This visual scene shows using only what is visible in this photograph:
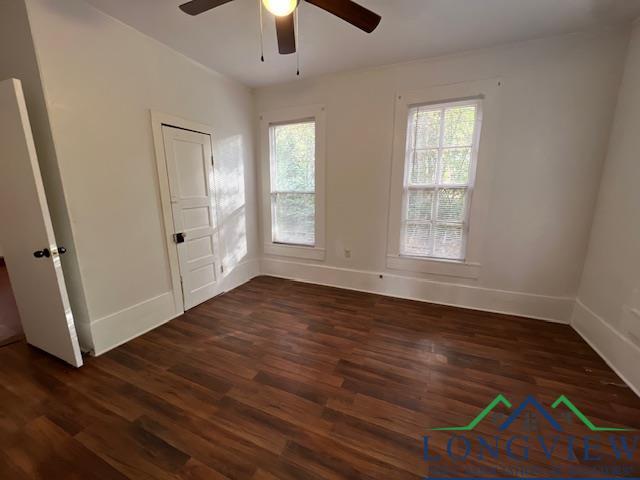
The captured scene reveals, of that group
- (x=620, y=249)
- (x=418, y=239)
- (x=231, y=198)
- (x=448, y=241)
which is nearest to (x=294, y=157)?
(x=231, y=198)

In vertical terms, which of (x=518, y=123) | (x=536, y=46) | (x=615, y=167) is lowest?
(x=615, y=167)

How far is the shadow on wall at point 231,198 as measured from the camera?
10.2 ft

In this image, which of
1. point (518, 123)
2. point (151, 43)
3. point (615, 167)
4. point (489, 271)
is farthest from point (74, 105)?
point (615, 167)

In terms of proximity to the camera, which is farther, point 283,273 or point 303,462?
point 283,273

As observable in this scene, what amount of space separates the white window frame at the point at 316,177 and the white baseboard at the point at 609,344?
2.74 metres

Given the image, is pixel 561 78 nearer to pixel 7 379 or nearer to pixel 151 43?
pixel 151 43

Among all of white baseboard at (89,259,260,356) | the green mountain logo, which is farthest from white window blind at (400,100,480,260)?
white baseboard at (89,259,260,356)

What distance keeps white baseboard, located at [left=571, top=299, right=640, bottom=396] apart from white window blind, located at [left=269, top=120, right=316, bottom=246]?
2942mm

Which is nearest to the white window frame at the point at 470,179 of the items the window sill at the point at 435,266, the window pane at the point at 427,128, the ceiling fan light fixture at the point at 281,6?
the window sill at the point at 435,266

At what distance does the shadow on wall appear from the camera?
3.11 metres

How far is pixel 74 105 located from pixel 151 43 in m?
0.97

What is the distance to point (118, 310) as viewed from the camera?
7.25ft

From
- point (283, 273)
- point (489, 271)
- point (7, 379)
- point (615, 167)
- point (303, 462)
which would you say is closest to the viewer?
point (303, 462)

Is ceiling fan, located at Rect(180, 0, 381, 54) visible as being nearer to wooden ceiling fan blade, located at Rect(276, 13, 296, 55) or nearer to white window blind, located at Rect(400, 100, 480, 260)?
wooden ceiling fan blade, located at Rect(276, 13, 296, 55)
